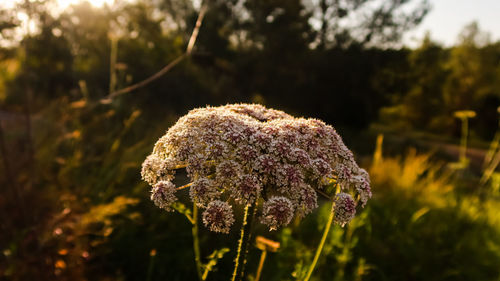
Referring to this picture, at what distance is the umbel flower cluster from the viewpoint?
4.01 feet

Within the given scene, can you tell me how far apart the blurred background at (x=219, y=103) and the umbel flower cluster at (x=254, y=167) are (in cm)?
50

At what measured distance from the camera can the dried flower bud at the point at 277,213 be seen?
118 centimetres

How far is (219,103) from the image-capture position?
12.6 m

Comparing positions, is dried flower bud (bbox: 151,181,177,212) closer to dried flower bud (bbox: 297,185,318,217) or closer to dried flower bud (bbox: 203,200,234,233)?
dried flower bud (bbox: 203,200,234,233)

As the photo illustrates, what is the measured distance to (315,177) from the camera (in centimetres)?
133

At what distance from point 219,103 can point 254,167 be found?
1150 centimetres

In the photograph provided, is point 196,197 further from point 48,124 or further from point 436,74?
point 436,74

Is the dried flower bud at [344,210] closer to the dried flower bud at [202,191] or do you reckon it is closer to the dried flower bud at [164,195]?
the dried flower bud at [202,191]

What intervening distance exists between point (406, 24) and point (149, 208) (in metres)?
24.3

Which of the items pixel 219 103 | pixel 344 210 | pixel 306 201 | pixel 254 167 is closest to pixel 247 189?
pixel 254 167

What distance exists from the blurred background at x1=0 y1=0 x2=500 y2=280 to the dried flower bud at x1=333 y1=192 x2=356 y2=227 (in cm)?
44

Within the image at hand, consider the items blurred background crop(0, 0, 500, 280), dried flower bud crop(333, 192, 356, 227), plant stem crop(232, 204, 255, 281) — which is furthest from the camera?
blurred background crop(0, 0, 500, 280)

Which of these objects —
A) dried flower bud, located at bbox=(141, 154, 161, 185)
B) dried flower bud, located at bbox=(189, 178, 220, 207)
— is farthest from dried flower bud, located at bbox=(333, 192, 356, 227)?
dried flower bud, located at bbox=(141, 154, 161, 185)

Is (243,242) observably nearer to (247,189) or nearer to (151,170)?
(247,189)
